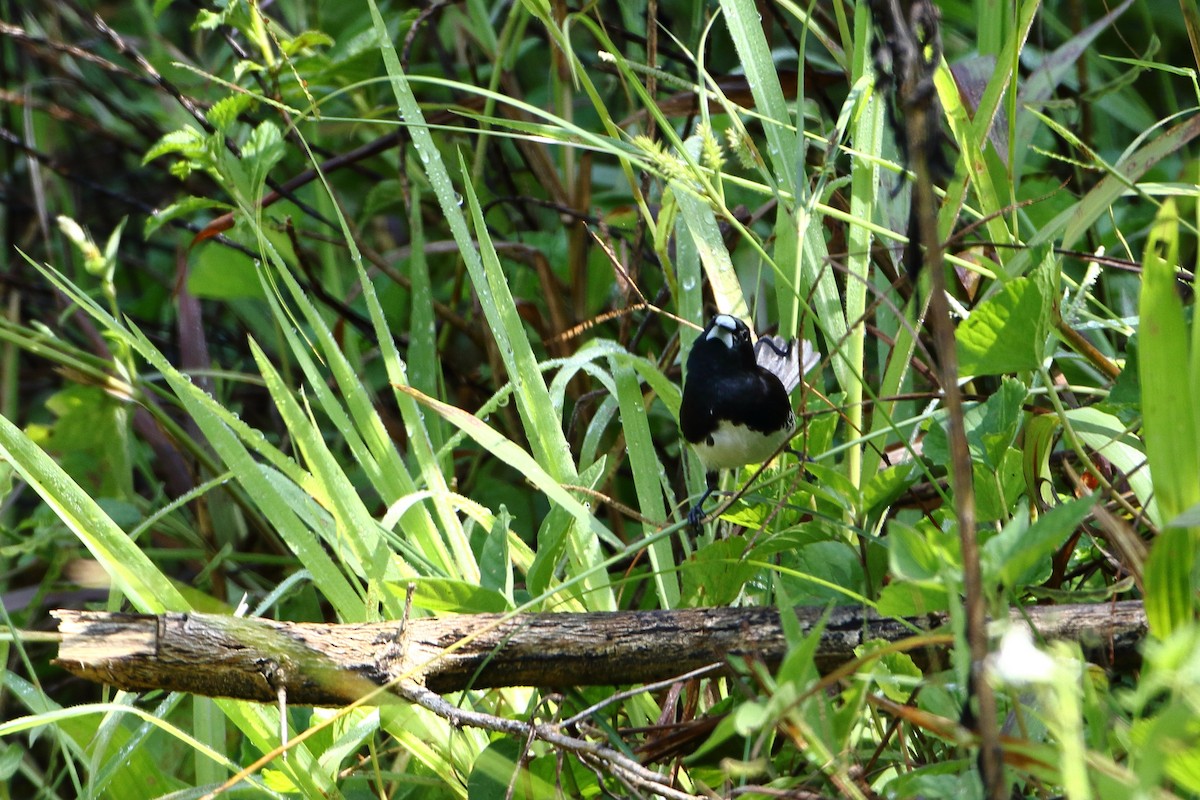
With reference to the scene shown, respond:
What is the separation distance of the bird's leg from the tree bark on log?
32 cm

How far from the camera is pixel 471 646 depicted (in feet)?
4.20

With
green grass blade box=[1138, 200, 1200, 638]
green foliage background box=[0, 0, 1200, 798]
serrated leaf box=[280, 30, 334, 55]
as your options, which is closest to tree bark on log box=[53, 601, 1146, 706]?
green foliage background box=[0, 0, 1200, 798]

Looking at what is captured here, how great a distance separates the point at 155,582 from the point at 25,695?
1.25 feet

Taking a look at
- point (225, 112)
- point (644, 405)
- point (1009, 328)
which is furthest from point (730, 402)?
point (225, 112)

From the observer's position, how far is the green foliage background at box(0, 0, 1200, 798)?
1.08m

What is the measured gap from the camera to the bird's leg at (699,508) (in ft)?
5.57

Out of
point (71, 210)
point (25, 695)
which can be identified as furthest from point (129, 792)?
point (71, 210)

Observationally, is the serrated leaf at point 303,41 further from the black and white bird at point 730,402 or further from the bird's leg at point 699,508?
the bird's leg at point 699,508

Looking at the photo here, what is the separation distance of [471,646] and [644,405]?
2.18 feet

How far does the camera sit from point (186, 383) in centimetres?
161

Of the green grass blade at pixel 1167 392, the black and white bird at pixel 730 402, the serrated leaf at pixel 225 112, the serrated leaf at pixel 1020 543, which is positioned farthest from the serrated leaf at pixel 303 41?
the serrated leaf at pixel 1020 543

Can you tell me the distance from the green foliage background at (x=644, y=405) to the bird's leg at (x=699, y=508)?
0.04 meters

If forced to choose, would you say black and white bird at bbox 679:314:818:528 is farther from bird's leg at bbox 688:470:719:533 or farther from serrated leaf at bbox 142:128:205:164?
serrated leaf at bbox 142:128:205:164

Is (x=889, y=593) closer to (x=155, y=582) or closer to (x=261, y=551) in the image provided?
(x=155, y=582)
